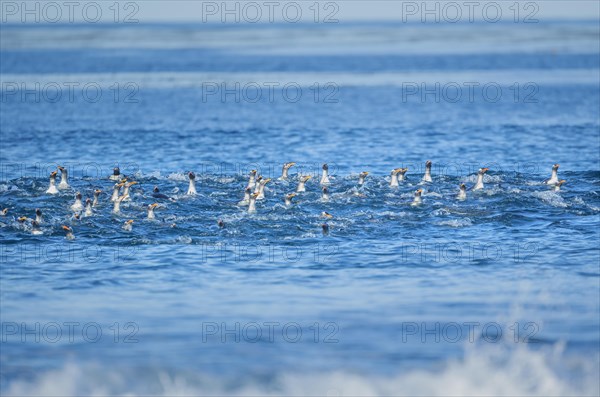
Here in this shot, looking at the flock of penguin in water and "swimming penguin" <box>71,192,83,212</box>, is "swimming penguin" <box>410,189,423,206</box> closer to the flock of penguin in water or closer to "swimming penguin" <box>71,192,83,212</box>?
the flock of penguin in water

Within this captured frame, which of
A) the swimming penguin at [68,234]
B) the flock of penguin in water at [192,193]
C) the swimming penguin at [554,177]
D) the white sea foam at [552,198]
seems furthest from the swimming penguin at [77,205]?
the swimming penguin at [554,177]

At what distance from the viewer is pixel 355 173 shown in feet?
119

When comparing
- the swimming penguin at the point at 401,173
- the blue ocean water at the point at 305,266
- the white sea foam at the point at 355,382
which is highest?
the swimming penguin at the point at 401,173

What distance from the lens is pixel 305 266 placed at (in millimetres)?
23172

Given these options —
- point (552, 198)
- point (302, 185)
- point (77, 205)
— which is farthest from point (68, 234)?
point (552, 198)

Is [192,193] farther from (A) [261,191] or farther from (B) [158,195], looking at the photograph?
(A) [261,191]

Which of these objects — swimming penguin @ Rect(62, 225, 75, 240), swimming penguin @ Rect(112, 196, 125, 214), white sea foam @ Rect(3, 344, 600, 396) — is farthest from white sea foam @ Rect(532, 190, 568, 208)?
swimming penguin @ Rect(62, 225, 75, 240)

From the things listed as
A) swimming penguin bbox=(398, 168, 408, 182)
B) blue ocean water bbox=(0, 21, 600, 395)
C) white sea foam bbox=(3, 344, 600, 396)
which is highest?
swimming penguin bbox=(398, 168, 408, 182)

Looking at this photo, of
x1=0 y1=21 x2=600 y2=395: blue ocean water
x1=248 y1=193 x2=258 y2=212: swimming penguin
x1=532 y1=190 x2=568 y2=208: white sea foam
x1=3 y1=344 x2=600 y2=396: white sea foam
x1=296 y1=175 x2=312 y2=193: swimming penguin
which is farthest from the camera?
x1=296 y1=175 x2=312 y2=193: swimming penguin

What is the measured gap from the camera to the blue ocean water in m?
17.0

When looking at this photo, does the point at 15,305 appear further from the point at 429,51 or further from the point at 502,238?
the point at 429,51

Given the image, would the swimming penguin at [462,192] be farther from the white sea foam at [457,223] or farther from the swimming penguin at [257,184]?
the swimming penguin at [257,184]

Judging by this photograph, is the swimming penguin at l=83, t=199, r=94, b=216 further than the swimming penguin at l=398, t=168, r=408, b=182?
No

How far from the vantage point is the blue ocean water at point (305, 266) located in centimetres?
1703
